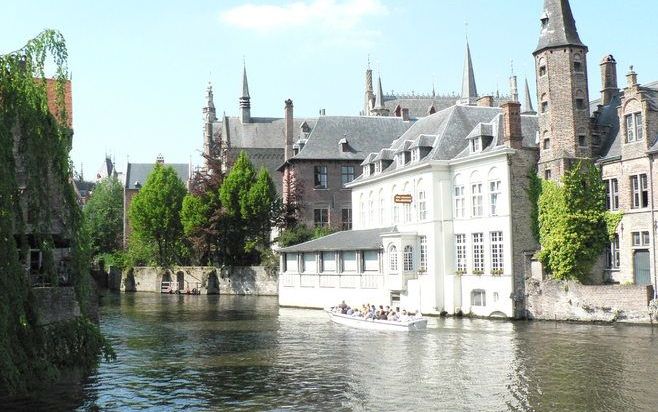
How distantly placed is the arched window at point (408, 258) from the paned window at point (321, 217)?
25083 mm

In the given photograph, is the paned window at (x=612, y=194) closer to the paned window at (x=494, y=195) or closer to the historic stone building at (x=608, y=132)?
the historic stone building at (x=608, y=132)

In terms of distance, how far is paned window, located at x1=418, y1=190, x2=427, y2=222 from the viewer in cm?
4495

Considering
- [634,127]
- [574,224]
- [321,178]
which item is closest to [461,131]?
[574,224]

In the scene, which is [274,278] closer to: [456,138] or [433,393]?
[456,138]

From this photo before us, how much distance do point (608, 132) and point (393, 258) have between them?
1401 cm

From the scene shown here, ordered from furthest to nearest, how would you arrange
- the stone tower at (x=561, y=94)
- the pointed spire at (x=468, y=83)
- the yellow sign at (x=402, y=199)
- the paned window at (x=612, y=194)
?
1. the pointed spire at (x=468, y=83)
2. the yellow sign at (x=402, y=199)
3. the stone tower at (x=561, y=94)
4. the paned window at (x=612, y=194)

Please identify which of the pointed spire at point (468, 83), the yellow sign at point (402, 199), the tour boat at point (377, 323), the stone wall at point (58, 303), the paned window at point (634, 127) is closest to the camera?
the stone wall at point (58, 303)

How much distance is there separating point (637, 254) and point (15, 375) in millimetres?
30843

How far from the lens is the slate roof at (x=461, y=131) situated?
140 feet

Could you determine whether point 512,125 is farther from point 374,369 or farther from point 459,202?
point 374,369

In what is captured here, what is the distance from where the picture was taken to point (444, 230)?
1726 inches

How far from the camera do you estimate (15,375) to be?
14203 millimetres

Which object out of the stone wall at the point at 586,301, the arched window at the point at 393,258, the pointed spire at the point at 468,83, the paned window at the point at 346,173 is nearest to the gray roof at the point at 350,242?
A: the arched window at the point at 393,258

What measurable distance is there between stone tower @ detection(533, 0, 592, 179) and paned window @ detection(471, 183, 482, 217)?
3706mm
